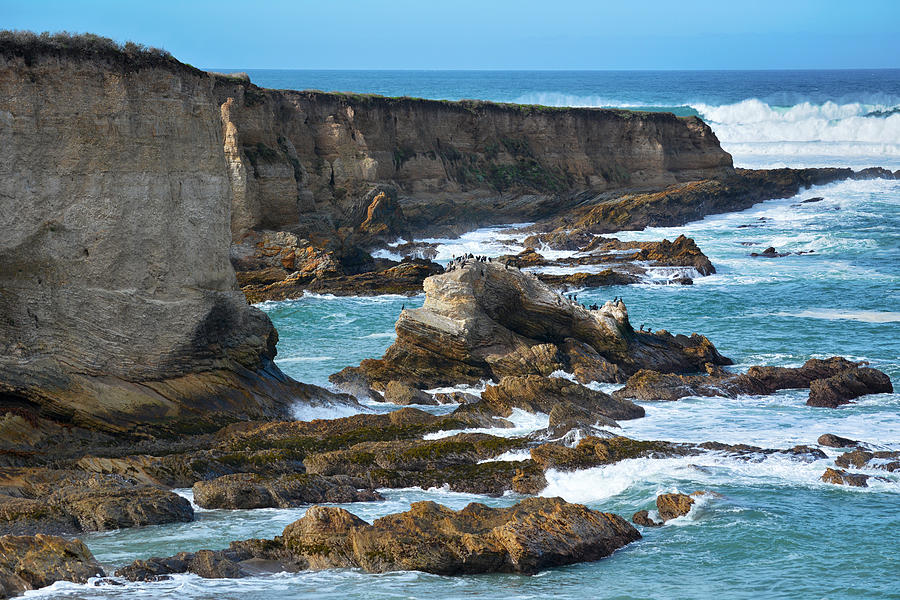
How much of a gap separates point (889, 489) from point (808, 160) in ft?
240

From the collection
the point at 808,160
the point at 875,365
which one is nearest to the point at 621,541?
the point at 875,365

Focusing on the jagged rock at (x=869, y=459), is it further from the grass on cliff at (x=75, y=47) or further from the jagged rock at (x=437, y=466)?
the grass on cliff at (x=75, y=47)

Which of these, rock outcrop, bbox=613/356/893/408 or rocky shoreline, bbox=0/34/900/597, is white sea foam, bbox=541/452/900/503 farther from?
rock outcrop, bbox=613/356/893/408

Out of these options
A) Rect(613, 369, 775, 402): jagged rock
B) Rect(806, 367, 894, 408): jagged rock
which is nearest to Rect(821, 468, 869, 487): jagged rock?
Rect(806, 367, 894, 408): jagged rock

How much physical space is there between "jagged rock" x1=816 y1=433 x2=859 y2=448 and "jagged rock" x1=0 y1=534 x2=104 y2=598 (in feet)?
40.1

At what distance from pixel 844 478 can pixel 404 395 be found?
31.3ft

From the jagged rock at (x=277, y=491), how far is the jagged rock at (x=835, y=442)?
314 inches

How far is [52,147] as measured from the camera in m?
16.2

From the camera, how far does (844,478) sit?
1540 cm

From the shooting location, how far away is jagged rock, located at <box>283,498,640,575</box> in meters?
11.4

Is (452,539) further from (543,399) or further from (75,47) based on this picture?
(75,47)

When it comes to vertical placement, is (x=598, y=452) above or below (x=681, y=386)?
above

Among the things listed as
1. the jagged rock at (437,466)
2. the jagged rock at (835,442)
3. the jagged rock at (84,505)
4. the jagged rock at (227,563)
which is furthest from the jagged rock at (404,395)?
the jagged rock at (227,563)

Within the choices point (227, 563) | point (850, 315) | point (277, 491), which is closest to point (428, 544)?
point (227, 563)
